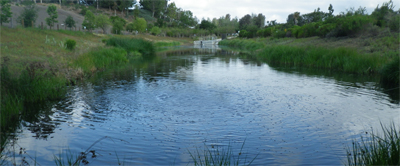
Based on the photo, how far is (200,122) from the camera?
311 inches

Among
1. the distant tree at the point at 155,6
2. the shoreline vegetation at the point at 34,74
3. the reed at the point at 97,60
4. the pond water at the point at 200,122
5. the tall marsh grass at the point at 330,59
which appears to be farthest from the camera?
the distant tree at the point at 155,6

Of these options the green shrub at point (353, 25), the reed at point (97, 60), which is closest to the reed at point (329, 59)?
the green shrub at point (353, 25)

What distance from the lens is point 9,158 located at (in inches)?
215

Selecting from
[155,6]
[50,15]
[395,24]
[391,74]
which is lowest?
[391,74]

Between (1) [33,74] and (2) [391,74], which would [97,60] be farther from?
(2) [391,74]

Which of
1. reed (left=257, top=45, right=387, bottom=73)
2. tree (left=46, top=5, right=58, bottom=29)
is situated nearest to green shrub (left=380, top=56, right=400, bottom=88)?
reed (left=257, top=45, right=387, bottom=73)

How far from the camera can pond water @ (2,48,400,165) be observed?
595 cm

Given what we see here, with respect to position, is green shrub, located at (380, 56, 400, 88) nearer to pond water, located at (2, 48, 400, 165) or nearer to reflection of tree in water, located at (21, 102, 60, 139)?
pond water, located at (2, 48, 400, 165)

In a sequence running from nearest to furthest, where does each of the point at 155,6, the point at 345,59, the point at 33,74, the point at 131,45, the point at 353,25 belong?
the point at 33,74 → the point at 345,59 → the point at 353,25 → the point at 131,45 → the point at 155,6

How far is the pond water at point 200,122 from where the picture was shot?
5949mm

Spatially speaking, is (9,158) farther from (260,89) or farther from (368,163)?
(260,89)

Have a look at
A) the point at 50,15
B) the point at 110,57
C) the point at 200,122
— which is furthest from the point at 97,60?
the point at 50,15

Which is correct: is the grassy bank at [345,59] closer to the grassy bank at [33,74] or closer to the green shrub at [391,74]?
the green shrub at [391,74]

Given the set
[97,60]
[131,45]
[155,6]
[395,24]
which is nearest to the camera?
[97,60]
